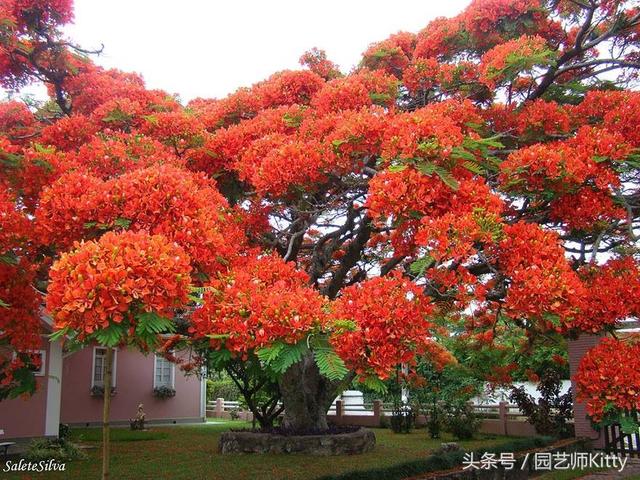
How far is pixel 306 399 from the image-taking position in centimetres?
1079

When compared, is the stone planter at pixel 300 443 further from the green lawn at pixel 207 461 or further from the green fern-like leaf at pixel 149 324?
the green fern-like leaf at pixel 149 324

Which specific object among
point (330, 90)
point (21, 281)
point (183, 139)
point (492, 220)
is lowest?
point (21, 281)

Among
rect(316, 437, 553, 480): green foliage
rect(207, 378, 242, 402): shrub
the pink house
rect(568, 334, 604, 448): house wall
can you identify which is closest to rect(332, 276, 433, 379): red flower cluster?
rect(316, 437, 553, 480): green foliage

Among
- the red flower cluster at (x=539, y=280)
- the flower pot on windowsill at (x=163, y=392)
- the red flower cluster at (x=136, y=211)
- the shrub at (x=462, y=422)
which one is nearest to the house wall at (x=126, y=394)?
the flower pot on windowsill at (x=163, y=392)

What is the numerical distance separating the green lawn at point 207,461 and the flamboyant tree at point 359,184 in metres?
1.36

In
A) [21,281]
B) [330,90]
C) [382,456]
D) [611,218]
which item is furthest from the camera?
[382,456]

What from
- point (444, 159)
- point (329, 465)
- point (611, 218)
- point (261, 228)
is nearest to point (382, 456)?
point (329, 465)

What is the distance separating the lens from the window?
62.7 feet

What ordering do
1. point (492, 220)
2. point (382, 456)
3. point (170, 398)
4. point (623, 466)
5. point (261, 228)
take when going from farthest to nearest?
point (170, 398)
point (382, 456)
point (623, 466)
point (261, 228)
point (492, 220)

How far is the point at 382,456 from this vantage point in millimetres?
10742

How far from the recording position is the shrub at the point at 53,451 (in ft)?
34.2

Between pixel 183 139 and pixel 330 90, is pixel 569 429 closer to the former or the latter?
pixel 330 90

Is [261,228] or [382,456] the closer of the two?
[261,228]

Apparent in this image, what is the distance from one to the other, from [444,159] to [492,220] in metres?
0.72
